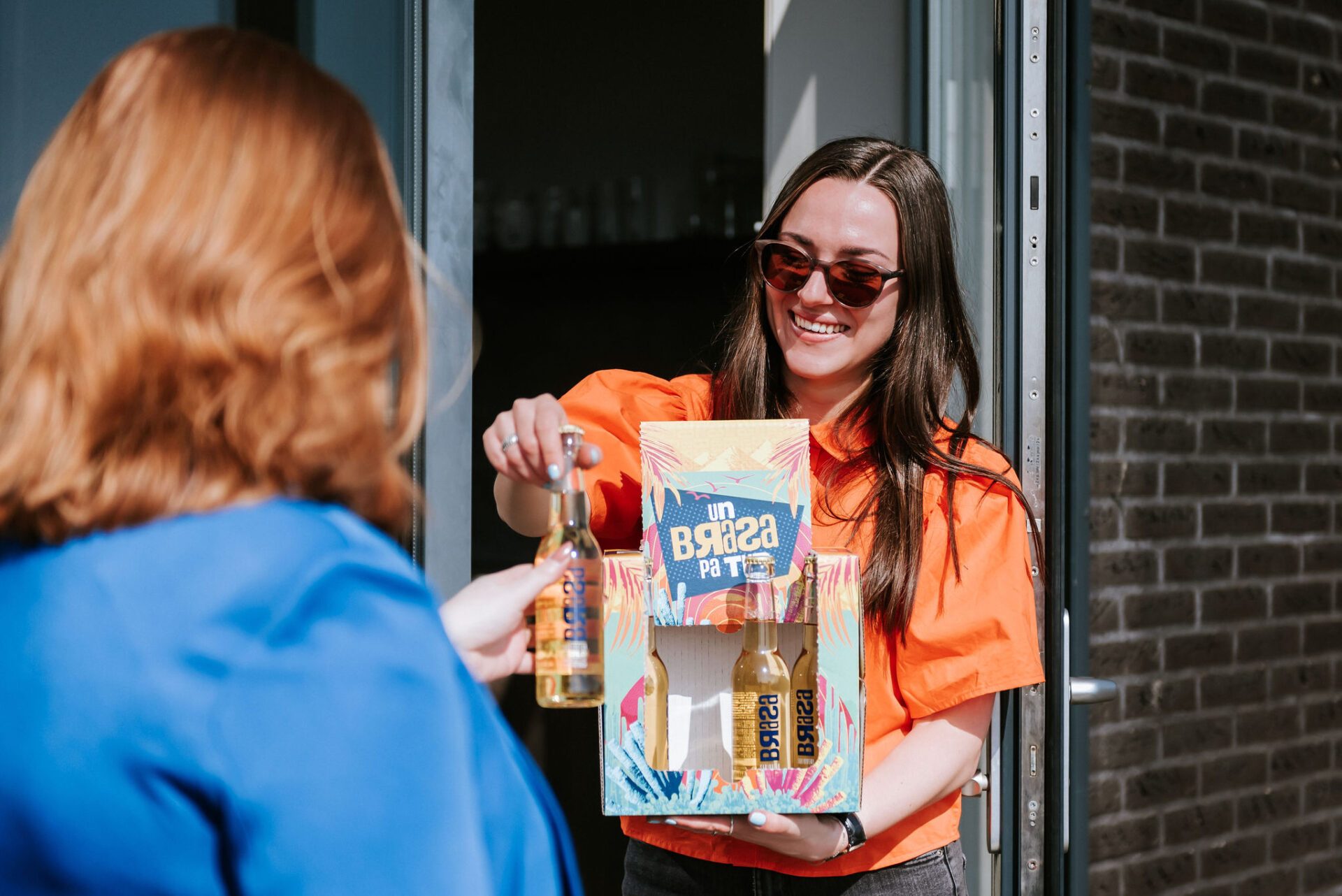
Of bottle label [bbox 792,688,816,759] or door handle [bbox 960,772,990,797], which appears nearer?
bottle label [bbox 792,688,816,759]

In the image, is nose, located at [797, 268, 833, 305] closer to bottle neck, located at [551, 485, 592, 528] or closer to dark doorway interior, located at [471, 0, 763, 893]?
bottle neck, located at [551, 485, 592, 528]

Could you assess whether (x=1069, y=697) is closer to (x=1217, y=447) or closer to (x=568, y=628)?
(x=568, y=628)

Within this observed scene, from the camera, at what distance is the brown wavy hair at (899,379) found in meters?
1.50

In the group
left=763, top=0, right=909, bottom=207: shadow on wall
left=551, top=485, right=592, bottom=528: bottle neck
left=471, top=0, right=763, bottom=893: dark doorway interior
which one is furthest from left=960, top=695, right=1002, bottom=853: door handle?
left=763, top=0, right=909, bottom=207: shadow on wall

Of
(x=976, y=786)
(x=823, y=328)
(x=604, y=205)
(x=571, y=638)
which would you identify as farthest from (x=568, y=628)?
(x=604, y=205)

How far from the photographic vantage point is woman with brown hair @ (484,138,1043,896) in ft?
4.78

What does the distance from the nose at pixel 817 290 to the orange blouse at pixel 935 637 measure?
26cm

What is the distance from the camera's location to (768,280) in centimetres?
166

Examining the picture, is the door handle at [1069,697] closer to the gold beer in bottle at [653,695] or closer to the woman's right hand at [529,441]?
the gold beer in bottle at [653,695]

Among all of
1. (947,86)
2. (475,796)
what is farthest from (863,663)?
(947,86)

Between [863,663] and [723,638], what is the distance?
19 centimetres

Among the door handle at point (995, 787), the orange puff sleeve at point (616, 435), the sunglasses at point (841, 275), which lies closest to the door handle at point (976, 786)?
the door handle at point (995, 787)

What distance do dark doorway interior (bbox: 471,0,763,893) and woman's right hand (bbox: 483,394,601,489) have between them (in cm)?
110

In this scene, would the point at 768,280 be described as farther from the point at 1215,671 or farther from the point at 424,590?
the point at 1215,671
